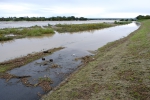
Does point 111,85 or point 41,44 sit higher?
point 111,85

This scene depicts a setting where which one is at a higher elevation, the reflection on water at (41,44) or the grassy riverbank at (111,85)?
the grassy riverbank at (111,85)

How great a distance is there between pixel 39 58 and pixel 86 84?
634 cm

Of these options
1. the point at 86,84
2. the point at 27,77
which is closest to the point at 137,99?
the point at 86,84

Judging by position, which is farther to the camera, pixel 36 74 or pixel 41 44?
pixel 41 44

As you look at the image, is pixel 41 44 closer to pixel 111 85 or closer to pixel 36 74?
pixel 36 74

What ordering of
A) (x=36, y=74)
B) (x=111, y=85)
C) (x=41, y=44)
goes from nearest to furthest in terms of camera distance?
(x=111, y=85) < (x=36, y=74) < (x=41, y=44)

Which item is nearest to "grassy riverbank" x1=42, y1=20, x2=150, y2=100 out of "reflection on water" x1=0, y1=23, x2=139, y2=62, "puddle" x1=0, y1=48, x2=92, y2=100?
"puddle" x1=0, y1=48, x2=92, y2=100

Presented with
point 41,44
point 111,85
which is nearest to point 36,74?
point 111,85

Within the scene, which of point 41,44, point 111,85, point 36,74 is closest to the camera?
point 111,85

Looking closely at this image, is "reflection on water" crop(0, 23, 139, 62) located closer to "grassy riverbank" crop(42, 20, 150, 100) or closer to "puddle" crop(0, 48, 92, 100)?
"puddle" crop(0, 48, 92, 100)

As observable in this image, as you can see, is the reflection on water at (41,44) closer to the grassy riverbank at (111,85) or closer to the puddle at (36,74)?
the puddle at (36,74)

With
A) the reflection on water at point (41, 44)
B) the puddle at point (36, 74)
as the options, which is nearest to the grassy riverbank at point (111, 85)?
the puddle at point (36, 74)

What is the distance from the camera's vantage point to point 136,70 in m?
7.09

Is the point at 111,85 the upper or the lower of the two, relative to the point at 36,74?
upper
